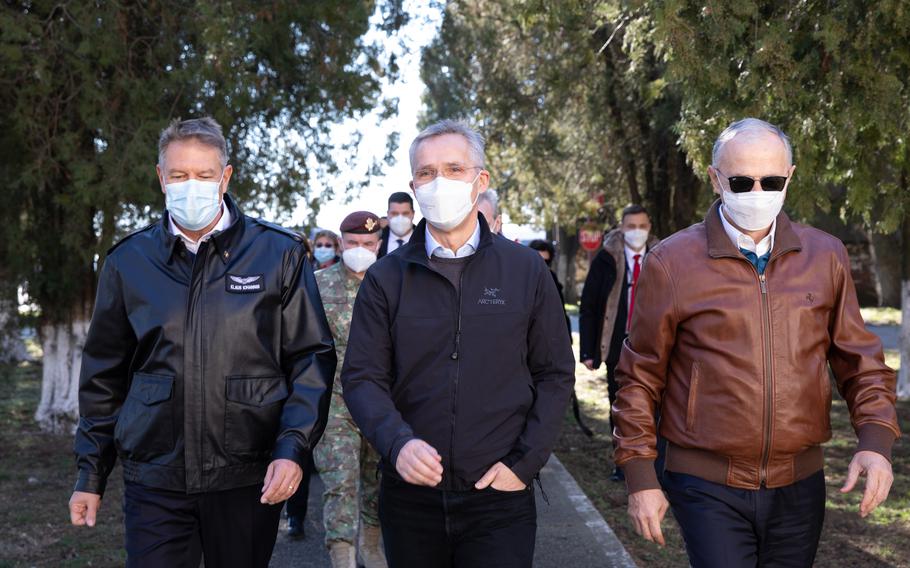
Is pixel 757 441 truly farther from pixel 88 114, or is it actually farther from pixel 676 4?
pixel 88 114

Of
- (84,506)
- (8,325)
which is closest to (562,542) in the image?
(84,506)

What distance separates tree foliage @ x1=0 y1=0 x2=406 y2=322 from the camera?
1016cm

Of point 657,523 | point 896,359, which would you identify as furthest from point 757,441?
point 896,359

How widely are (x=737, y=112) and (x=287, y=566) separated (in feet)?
13.9

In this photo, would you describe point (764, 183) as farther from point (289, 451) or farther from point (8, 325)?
point (8, 325)

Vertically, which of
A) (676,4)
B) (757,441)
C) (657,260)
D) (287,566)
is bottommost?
(287,566)

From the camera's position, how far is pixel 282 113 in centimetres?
1206

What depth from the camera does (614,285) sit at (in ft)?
29.4

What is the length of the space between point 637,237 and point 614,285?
0.44m

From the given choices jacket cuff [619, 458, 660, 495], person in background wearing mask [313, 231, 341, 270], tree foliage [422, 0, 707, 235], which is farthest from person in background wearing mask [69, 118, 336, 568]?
tree foliage [422, 0, 707, 235]

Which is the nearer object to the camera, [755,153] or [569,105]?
[755,153]

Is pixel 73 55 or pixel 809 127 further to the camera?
pixel 73 55

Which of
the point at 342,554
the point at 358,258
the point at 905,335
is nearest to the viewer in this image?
the point at 342,554

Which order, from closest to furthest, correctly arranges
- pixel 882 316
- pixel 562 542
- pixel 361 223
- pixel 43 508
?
pixel 361 223 → pixel 562 542 → pixel 43 508 → pixel 882 316
